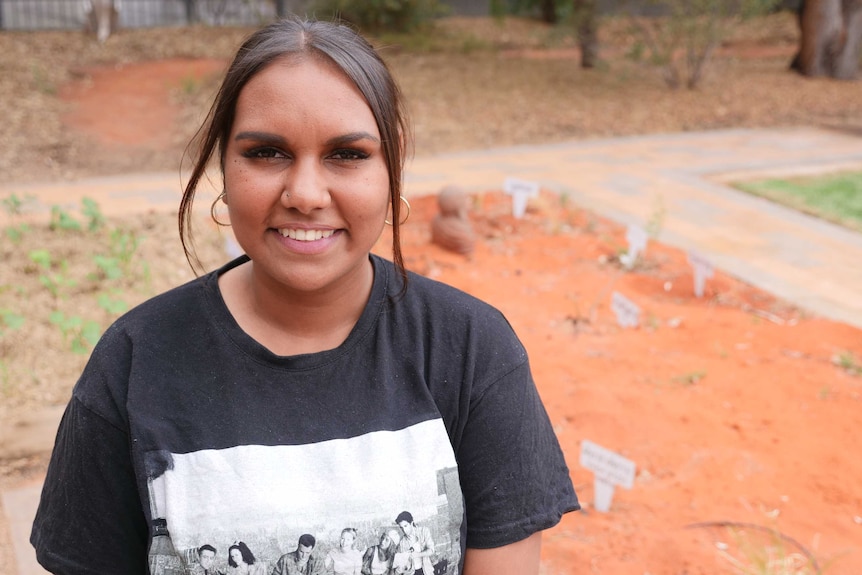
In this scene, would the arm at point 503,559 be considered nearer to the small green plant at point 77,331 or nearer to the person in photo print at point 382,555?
the person in photo print at point 382,555

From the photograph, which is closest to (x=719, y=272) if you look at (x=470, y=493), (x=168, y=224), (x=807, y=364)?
(x=807, y=364)

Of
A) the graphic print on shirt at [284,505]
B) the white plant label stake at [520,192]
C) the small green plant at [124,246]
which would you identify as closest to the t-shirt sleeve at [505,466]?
the graphic print on shirt at [284,505]

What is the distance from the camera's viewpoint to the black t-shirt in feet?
4.60

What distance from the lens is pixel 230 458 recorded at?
4.63 feet

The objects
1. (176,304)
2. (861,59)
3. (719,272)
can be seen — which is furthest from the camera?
(861,59)

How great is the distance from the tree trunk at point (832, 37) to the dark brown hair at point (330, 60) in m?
11.7

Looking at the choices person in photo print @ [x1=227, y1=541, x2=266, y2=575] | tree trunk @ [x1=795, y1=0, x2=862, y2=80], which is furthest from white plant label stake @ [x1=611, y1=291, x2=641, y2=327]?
tree trunk @ [x1=795, y1=0, x2=862, y2=80]

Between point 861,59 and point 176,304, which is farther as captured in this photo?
point 861,59

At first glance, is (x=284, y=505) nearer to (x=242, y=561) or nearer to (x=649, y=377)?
(x=242, y=561)

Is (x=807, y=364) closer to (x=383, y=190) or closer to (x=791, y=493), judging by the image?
(x=791, y=493)

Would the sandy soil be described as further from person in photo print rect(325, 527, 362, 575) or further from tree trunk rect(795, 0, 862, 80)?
tree trunk rect(795, 0, 862, 80)

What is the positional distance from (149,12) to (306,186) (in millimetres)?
14783

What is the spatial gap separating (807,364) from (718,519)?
4.24 feet

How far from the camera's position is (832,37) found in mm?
11734
